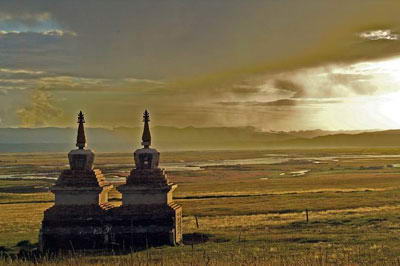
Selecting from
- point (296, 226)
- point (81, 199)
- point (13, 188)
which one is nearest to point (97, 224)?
point (81, 199)

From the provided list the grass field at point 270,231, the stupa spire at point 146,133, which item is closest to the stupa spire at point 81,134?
the stupa spire at point 146,133

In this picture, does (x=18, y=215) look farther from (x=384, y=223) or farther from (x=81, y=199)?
(x=384, y=223)

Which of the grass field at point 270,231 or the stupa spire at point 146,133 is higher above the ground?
the stupa spire at point 146,133

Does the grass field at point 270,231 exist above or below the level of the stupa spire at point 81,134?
below

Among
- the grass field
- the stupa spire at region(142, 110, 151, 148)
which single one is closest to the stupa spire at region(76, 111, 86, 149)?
the stupa spire at region(142, 110, 151, 148)

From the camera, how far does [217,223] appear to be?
40094 millimetres

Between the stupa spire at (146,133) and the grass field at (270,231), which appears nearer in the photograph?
the grass field at (270,231)

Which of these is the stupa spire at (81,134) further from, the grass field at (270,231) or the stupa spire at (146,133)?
the grass field at (270,231)

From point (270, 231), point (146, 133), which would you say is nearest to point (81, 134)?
point (146, 133)

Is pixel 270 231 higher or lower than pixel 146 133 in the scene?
lower

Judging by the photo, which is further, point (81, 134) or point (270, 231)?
point (270, 231)

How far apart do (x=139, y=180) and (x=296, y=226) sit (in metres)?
12.5

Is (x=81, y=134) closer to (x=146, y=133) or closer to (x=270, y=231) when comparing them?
(x=146, y=133)

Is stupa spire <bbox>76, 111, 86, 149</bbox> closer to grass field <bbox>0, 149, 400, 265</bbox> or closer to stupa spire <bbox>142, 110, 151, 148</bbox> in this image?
stupa spire <bbox>142, 110, 151, 148</bbox>
